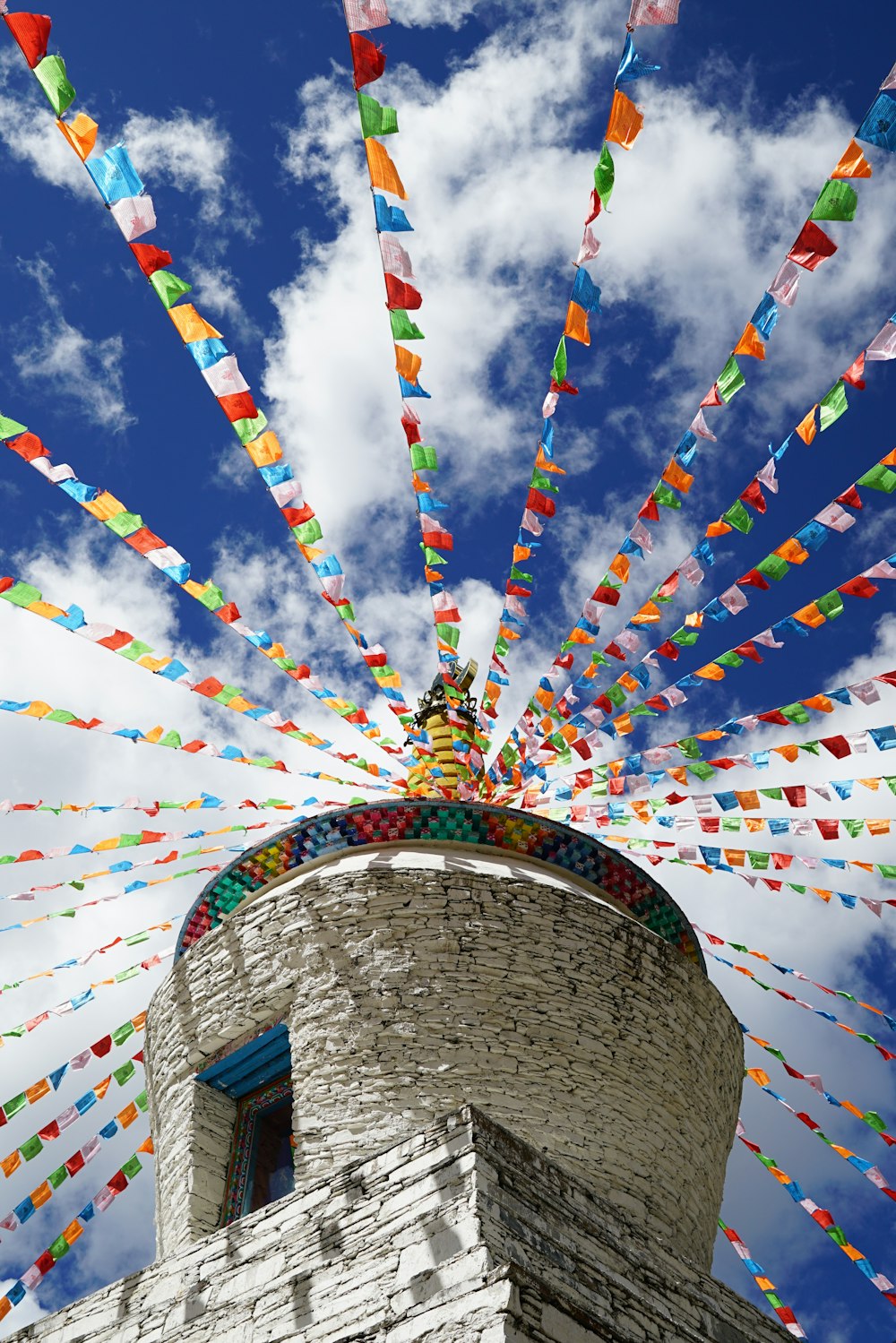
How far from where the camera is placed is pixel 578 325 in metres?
7.18

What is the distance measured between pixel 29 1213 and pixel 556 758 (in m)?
4.90

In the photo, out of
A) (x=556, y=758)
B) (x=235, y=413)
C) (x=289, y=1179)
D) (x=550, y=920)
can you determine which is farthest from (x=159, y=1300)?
(x=556, y=758)

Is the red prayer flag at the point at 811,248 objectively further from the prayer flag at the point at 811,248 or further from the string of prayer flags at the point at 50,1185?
the string of prayer flags at the point at 50,1185

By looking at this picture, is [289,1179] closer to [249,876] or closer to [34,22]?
[249,876]

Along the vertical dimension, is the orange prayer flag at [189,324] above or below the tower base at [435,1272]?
above

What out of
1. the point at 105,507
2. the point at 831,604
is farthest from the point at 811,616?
the point at 105,507

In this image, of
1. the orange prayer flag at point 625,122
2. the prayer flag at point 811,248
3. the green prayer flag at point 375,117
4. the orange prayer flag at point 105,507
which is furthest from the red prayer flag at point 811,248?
the orange prayer flag at point 105,507

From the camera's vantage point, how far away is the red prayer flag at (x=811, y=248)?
6402mm

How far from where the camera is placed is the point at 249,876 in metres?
8.25

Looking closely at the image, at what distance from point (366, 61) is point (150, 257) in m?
1.55

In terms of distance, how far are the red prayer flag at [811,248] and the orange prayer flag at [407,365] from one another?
2.17 meters

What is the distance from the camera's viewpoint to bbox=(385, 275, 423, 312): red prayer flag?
652 centimetres

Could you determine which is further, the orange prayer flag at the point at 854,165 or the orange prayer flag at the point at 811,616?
the orange prayer flag at the point at 811,616

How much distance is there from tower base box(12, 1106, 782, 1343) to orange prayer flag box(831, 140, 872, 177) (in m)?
4.51
